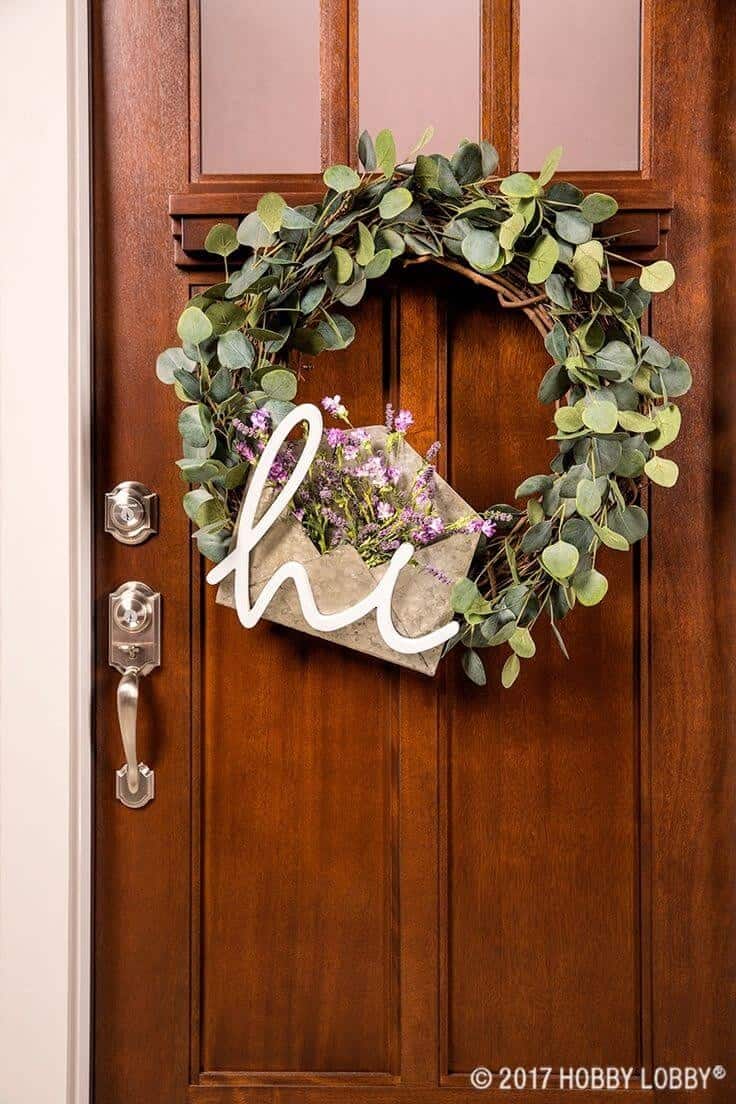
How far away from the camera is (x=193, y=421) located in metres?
0.93

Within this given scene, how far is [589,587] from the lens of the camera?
0.91 meters

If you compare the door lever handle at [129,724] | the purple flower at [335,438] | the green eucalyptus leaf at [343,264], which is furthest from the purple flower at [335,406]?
the door lever handle at [129,724]

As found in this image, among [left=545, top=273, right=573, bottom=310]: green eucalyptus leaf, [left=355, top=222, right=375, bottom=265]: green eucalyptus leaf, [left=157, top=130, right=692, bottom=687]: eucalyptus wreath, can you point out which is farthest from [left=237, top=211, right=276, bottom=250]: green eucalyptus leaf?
[left=545, top=273, right=573, bottom=310]: green eucalyptus leaf

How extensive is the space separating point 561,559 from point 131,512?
0.57m

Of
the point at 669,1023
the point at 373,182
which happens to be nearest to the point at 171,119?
the point at 373,182

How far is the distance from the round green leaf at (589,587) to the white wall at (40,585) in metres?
0.64

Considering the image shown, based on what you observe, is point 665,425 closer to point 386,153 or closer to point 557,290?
point 557,290

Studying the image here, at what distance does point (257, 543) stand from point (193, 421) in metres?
0.16

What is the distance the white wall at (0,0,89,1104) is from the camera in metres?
1.01

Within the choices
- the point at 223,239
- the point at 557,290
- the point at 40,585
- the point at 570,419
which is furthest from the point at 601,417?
the point at 40,585

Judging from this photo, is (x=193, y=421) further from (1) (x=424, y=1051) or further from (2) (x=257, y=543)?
(1) (x=424, y=1051)

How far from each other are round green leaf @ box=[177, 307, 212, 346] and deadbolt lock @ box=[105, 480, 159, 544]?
242mm

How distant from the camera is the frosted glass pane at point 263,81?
41.5 inches

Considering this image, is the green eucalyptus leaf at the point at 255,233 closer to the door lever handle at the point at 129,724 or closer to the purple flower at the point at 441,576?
the purple flower at the point at 441,576
